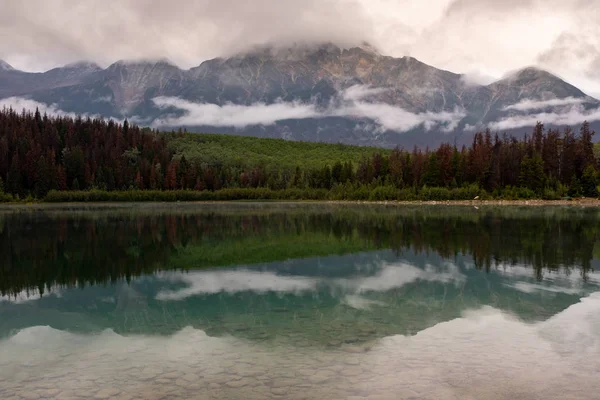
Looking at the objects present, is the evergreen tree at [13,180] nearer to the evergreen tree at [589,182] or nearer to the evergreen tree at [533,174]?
the evergreen tree at [533,174]

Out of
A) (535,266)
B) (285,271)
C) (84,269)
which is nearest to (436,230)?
(535,266)

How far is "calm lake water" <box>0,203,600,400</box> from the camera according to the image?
428 inches

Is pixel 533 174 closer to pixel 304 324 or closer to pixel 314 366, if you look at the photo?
pixel 304 324

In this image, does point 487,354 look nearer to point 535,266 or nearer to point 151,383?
point 151,383

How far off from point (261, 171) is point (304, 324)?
A: 157m

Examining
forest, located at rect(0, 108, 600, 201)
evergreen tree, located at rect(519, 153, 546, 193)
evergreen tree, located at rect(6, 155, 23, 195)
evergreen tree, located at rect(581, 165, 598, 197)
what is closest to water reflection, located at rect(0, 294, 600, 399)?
evergreen tree, located at rect(581, 165, 598, 197)

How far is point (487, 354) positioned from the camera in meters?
12.7

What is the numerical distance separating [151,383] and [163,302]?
320 inches

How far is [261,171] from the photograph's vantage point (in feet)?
561

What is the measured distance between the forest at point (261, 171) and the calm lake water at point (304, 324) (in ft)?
321

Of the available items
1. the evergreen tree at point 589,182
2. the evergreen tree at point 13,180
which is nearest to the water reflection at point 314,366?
the evergreen tree at point 589,182

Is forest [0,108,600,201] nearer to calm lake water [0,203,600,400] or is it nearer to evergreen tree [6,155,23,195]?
evergreen tree [6,155,23,195]

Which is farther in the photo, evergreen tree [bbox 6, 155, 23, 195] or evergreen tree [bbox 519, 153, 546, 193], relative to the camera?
evergreen tree [bbox 6, 155, 23, 195]

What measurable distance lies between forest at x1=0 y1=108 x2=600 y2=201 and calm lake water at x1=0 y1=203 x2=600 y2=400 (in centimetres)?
9780
